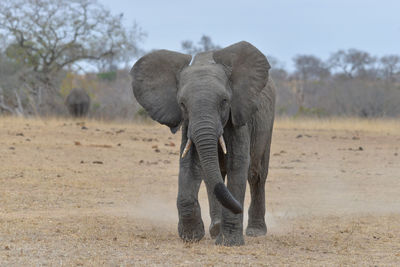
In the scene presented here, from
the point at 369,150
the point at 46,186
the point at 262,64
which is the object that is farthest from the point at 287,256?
the point at 369,150

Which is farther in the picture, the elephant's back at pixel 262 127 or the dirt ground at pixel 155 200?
the elephant's back at pixel 262 127

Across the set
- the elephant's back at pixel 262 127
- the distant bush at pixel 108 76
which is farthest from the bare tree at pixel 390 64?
the elephant's back at pixel 262 127

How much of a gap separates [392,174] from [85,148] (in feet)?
20.3

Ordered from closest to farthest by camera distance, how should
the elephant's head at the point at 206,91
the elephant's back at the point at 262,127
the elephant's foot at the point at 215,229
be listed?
the elephant's head at the point at 206,91 → the elephant's foot at the point at 215,229 → the elephant's back at the point at 262,127

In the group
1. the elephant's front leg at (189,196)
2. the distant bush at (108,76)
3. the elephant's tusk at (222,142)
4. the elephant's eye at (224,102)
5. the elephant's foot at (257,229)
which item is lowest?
the elephant's foot at (257,229)

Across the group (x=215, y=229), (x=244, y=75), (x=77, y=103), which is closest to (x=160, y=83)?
(x=244, y=75)

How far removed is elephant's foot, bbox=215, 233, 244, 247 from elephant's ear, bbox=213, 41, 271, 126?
97cm

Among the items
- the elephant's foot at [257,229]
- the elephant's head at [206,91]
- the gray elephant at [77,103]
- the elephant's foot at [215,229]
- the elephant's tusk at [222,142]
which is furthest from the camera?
the gray elephant at [77,103]

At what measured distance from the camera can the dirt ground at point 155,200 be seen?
215 inches

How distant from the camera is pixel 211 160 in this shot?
560 centimetres

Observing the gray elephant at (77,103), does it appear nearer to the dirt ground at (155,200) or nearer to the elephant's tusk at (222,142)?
the dirt ground at (155,200)

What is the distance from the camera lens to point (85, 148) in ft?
47.5

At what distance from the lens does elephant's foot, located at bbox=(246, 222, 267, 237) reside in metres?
7.32

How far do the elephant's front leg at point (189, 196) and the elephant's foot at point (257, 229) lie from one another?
133 centimetres
